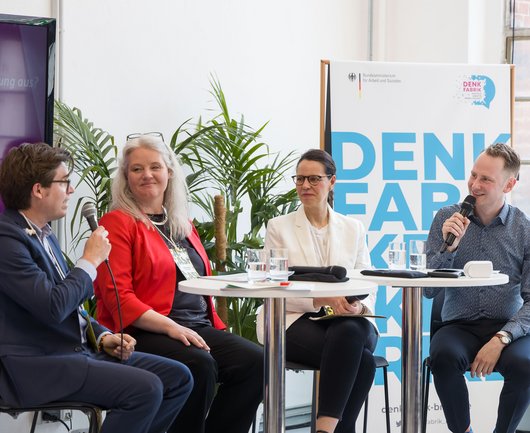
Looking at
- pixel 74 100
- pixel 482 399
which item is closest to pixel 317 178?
pixel 74 100

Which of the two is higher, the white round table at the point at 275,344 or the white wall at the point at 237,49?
the white wall at the point at 237,49

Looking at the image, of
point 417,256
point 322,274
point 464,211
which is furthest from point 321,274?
point 464,211

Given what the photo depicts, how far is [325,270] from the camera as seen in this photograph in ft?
9.82

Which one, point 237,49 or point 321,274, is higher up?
point 237,49

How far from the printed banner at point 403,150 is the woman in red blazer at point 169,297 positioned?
1205 mm

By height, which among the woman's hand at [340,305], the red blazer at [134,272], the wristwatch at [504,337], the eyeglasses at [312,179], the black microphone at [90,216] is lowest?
the wristwatch at [504,337]

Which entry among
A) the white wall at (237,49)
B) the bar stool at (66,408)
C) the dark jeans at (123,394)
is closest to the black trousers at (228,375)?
the dark jeans at (123,394)

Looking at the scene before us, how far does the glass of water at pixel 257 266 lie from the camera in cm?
279

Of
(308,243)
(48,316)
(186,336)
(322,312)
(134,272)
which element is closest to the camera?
(48,316)

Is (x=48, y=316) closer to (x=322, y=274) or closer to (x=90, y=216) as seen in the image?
(x=90, y=216)

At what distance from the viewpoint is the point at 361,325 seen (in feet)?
10.9

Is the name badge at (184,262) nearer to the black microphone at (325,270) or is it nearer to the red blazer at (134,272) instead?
the red blazer at (134,272)

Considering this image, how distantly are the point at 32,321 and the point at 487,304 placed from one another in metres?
1.83

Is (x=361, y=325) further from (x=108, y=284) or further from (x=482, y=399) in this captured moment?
(x=482, y=399)
